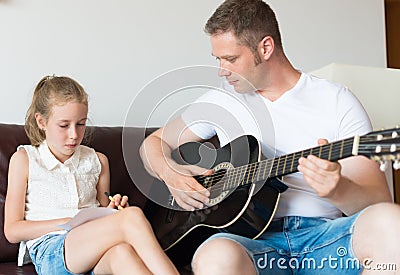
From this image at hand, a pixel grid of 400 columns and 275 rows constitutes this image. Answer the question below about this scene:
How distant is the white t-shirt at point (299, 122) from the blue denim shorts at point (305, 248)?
0.07 meters

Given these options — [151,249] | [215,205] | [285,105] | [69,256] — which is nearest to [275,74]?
[285,105]

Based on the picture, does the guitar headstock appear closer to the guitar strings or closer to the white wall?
the guitar strings

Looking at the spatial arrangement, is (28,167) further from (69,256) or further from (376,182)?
(376,182)

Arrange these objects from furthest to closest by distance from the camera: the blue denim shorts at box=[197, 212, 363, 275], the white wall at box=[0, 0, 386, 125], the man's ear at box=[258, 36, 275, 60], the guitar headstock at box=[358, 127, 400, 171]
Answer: the white wall at box=[0, 0, 386, 125] → the man's ear at box=[258, 36, 275, 60] → the blue denim shorts at box=[197, 212, 363, 275] → the guitar headstock at box=[358, 127, 400, 171]

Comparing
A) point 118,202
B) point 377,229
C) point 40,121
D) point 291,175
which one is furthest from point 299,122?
point 40,121

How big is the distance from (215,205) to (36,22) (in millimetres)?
1094

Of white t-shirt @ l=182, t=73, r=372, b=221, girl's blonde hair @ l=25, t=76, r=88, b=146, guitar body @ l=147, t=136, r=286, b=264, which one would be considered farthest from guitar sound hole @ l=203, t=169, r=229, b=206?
girl's blonde hair @ l=25, t=76, r=88, b=146

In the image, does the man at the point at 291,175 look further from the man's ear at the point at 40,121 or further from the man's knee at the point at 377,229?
the man's ear at the point at 40,121

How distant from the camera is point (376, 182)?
155cm

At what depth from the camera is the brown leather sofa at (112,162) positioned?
1873 millimetres

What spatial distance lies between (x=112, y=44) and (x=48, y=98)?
1.98ft

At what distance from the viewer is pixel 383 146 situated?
4.14 ft

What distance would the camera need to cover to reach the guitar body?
5.13 feet

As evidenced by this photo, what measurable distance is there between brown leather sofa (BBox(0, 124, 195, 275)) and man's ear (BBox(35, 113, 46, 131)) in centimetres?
10
